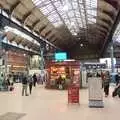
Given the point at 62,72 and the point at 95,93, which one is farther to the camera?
the point at 62,72

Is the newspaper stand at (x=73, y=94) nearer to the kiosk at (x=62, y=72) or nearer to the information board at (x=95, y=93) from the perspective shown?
the information board at (x=95, y=93)

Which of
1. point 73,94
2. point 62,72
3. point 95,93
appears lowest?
point 73,94

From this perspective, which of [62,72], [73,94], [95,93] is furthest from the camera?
[62,72]

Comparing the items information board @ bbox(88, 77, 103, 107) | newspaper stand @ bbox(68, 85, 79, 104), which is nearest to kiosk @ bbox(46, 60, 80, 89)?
newspaper stand @ bbox(68, 85, 79, 104)

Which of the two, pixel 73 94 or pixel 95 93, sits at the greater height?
pixel 95 93

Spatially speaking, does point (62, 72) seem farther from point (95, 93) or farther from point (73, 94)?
point (95, 93)

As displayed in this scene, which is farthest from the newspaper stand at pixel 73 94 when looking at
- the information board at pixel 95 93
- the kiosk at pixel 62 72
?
the kiosk at pixel 62 72

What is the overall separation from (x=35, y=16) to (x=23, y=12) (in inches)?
238

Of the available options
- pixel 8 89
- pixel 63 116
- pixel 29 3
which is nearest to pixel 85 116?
pixel 63 116

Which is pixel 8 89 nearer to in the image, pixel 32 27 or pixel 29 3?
pixel 29 3

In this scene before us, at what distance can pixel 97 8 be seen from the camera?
44375mm

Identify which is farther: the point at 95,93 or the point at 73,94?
the point at 73,94

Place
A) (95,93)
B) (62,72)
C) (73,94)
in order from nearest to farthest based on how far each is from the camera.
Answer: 1. (95,93)
2. (73,94)
3. (62,72)

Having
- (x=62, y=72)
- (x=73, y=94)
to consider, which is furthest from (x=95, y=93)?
(x=62, y=72)
